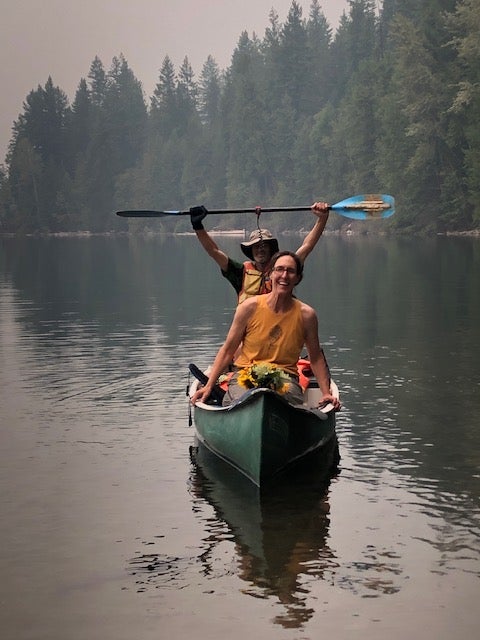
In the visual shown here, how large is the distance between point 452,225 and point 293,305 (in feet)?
224

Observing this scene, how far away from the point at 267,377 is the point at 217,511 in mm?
1289

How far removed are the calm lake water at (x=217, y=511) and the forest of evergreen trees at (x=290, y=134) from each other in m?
50.4

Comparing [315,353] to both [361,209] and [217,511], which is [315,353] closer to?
[217,511]

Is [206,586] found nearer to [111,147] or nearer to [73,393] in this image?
[73,393]

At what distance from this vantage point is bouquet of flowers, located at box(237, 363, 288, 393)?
452 inches

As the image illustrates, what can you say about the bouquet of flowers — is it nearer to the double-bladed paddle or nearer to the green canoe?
the green canoe

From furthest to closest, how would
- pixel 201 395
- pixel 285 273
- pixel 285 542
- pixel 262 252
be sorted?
pixel 262 252, pixel 201 395, pixel 285 273, pixel 285 542

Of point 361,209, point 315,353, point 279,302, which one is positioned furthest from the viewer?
point 361,209

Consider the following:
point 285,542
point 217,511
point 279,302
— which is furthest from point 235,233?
point 285,542

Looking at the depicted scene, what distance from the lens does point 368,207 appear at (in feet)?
50.5

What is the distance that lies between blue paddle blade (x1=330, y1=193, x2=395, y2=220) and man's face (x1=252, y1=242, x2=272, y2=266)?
1494mm

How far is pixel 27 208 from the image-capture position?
159250 millimetres

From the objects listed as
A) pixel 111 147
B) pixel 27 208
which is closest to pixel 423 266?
pixel 27 208

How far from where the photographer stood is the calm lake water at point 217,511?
8.33m
